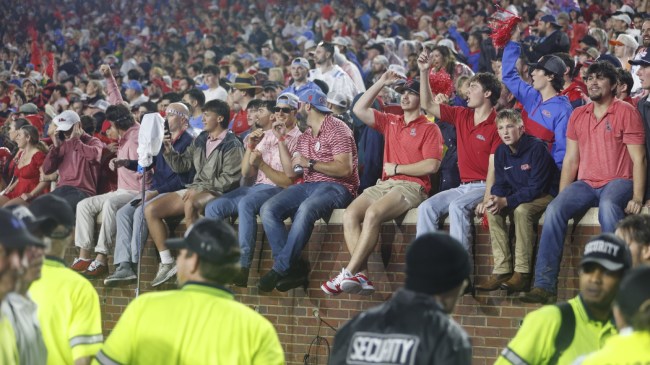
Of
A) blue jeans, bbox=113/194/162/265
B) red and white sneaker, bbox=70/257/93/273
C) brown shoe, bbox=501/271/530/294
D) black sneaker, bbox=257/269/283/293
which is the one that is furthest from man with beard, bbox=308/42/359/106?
brown shoe, bbox=501/271/530/294

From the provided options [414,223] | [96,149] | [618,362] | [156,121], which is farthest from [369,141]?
[618,362]

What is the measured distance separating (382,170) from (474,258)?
194 cm

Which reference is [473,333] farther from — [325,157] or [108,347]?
[108,347]

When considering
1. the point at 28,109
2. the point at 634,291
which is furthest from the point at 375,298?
the point at 28,109

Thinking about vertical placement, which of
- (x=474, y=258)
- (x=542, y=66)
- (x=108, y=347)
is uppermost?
(x=542, y=66)

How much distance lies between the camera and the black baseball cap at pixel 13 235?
530 cm

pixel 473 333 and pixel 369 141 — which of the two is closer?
pixel 473 333

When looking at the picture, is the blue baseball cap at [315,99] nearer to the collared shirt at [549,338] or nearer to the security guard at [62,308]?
the security guard at [62,308]

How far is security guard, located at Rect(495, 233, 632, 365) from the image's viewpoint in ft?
19.6

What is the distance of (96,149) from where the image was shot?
14.8 meters

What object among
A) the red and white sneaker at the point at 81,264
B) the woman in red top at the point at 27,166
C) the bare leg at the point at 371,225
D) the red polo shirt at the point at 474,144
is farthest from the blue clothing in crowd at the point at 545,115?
the woman in red top at the point at 27,166

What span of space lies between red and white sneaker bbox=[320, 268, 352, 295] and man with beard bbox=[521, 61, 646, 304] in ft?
5.95

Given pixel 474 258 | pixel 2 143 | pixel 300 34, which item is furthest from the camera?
pixel 300 34

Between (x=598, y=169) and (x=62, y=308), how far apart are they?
571 centimetres
